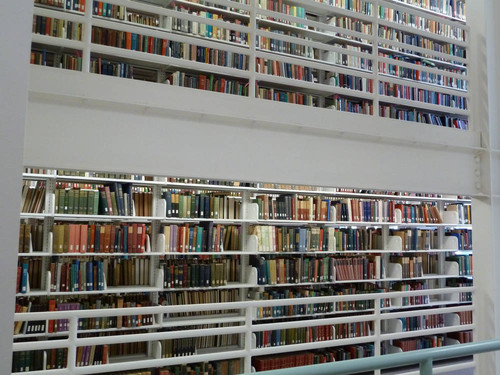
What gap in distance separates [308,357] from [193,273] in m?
1.57

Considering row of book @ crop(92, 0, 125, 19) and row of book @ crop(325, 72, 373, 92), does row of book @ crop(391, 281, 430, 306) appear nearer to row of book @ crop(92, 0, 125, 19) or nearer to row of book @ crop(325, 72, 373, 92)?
row of book @ crop(325, 72, 373, 92)

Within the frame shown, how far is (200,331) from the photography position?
273 centimetres

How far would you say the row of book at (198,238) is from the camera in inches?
184

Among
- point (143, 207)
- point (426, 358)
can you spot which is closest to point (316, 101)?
point (143, 207)

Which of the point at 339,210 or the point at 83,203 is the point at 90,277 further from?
the point at 339,210

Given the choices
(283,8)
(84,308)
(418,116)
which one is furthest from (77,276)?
(418,116)

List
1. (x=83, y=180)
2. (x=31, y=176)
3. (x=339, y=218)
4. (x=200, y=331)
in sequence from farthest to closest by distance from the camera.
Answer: (x=339, y=218) → (x=83, y=180) → (x=31, y=176) → (x=200, y=331)

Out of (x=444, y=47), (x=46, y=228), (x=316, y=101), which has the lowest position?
(x=46, y=228)

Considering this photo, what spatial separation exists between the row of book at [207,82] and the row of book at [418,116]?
194cm

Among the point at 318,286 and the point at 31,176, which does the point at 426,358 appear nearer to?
the point at 31,176

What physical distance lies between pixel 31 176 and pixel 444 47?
536 cm

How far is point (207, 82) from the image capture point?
5.01m

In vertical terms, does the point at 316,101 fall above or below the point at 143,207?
above

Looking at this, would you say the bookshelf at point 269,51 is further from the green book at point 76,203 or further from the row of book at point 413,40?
the green book at point 76,203
